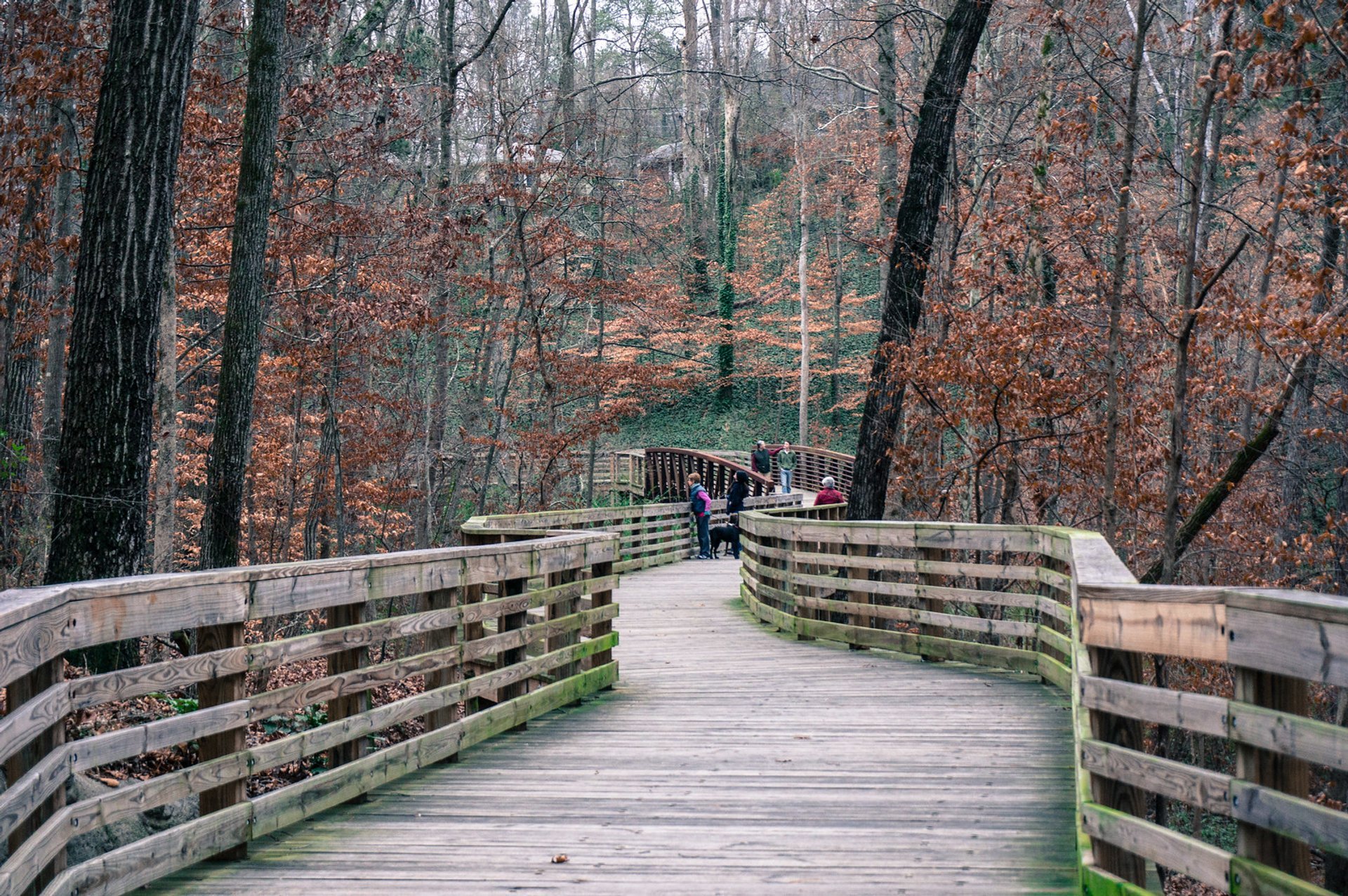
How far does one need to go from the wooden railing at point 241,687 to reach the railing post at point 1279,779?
10.5 ft

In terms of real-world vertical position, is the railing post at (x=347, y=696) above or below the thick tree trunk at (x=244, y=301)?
below

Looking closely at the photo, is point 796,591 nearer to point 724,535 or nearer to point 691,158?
point 724,535

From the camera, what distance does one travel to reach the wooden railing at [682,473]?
1144 inches

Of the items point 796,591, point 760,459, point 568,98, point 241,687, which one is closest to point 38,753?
point 241,687

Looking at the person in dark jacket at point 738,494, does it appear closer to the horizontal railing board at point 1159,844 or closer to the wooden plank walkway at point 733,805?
the wooden plank walkway at point 733,805

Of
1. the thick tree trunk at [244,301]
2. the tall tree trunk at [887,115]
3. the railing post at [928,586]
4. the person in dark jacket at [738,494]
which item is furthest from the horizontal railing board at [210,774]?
the person in dark jacket at [738,494]

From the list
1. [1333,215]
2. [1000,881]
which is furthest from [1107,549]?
[1333,215]

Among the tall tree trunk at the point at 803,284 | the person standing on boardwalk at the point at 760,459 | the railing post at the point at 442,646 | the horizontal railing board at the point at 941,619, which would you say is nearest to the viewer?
the railing post at the point at 442,646

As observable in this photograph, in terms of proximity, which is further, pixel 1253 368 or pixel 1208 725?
pixel 1253 368

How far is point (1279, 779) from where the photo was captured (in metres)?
2.87

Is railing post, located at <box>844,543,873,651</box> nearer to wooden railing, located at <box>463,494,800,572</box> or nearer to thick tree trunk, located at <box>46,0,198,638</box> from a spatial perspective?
wooden railing, located at <box>463,494,800,572</box>

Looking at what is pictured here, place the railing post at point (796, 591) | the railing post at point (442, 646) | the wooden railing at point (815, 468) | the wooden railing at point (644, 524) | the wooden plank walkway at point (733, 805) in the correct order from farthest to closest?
1. the wooden railing at point (815, 468)
2. the wooden railing at point (644, 524)
3. the railing post at point (796, 591)
4. the railing post at point (442, 646)
5. the wooden plank walkway at point (733, 805)

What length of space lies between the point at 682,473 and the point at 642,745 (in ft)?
80.1

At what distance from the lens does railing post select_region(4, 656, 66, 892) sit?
10.9 feet
